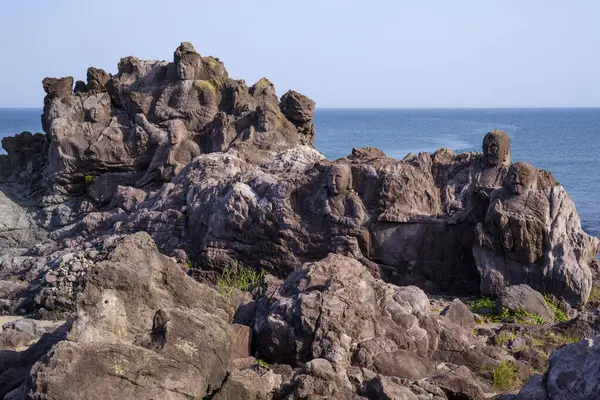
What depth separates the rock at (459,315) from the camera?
1435 centimetres

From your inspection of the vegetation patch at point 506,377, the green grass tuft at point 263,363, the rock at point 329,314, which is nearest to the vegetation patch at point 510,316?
the rock at point 329,314

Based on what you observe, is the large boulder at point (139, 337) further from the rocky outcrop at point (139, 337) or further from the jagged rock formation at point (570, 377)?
the jagged rock formation at point (570, 377)

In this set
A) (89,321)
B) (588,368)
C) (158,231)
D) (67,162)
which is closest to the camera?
(588,368)

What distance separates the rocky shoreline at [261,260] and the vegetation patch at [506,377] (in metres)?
0.04

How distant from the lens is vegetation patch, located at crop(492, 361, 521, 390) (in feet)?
37.6

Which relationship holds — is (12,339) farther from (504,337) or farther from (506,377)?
(504,337)

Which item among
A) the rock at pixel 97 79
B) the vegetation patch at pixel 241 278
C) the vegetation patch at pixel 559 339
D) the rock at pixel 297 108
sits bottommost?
the vegetation patch at pixel 241 278

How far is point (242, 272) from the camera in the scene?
19.9 meters

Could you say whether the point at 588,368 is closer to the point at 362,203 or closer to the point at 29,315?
the point at 362,203

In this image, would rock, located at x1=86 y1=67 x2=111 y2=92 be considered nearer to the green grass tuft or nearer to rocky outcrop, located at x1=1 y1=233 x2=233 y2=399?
rocky outcrop, located at x1=1 y1=233 x2=233 y2=399

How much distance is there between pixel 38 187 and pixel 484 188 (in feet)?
71.2

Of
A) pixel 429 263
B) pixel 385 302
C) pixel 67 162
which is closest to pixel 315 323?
pixel 385 302

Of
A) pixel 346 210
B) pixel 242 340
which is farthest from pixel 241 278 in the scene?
pixel 242 340

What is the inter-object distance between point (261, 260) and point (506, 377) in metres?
9.41
